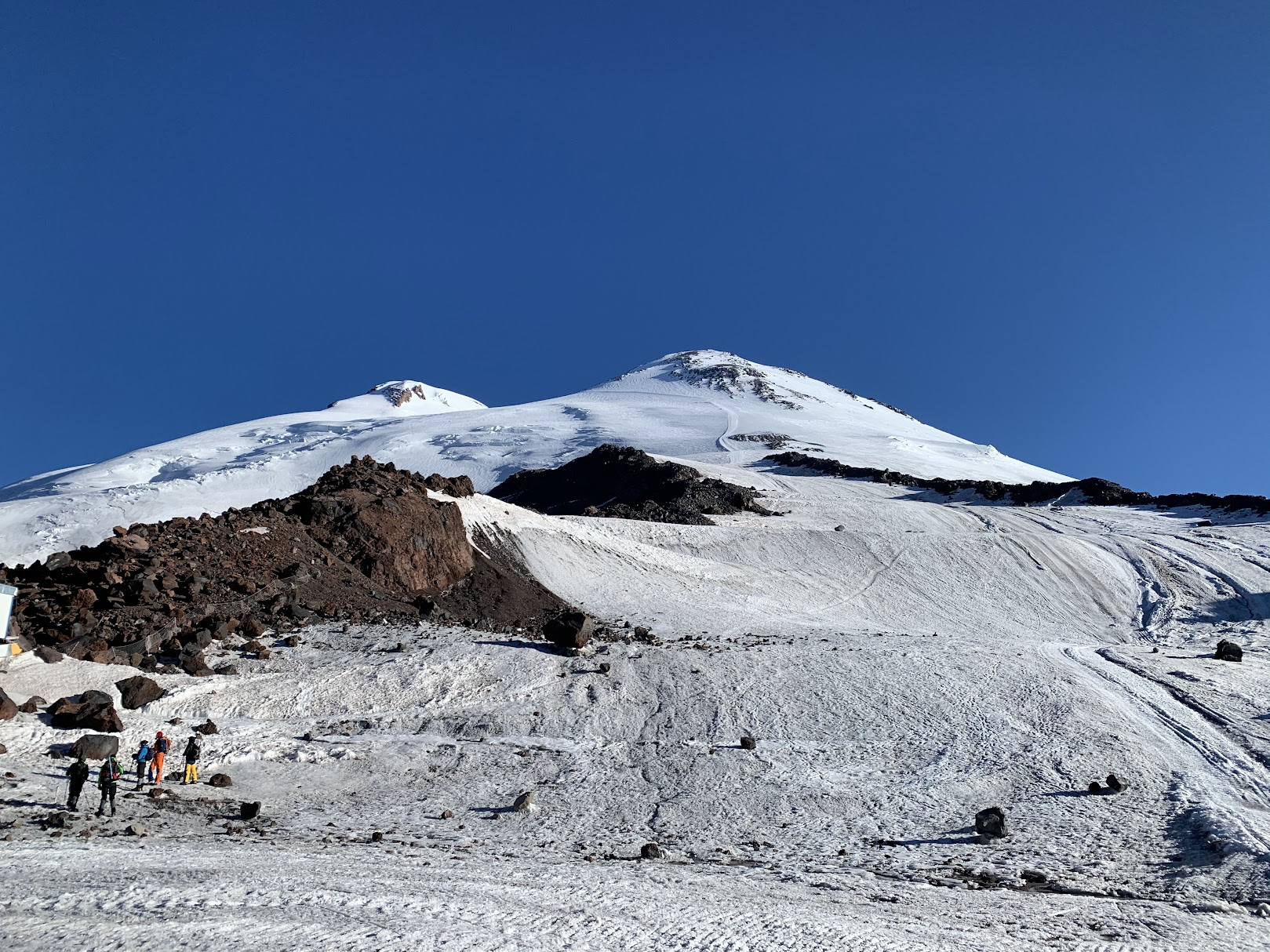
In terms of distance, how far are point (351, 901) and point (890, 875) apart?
5.91 metres

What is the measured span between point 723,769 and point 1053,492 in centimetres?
3708

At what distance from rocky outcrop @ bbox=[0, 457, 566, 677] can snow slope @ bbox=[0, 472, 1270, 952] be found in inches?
45.4

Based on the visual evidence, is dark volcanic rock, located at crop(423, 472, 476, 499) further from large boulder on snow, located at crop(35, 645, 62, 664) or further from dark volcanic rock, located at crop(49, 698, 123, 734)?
dark volcanic rock, located at crop(49, 698, 123, 734)

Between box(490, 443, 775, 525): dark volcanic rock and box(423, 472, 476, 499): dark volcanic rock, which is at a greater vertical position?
box(490, 443, 775, 525): dark volcanic rock

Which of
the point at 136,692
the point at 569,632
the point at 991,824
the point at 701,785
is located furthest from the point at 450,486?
the point at 991,824

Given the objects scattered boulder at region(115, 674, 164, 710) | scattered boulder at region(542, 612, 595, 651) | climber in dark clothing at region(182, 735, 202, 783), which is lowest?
climber in dark clothing at region(182, 735, 202, 783)

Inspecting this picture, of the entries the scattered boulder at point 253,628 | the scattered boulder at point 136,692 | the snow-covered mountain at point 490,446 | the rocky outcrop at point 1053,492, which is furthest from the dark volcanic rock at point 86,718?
the rocky outcrop at point 1053,492

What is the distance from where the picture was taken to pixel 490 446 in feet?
243

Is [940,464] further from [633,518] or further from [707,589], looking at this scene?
[707,589]

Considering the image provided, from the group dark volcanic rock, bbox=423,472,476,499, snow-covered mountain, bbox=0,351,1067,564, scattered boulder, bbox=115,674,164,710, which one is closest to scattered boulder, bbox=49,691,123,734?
scattered boulder, bbox=115,674,164,710

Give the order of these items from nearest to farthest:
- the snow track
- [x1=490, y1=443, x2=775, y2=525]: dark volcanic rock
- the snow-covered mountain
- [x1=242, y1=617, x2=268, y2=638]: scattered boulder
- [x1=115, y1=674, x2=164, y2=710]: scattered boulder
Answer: the snow track < [x1=115, y1=674, x2=164, y2=710]: scattered boulder < [x1=242, y1=617, x2=268, y2=638]: scattered boulder < [x1=490, y1=443, x2=775, y2=525]: dark volcanic rock < the snow-covered mountain

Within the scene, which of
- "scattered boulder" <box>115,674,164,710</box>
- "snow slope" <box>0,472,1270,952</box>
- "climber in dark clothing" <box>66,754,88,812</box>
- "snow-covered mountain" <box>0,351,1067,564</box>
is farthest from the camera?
"snow-covered mountain" <box>0,351,1067,564</box>

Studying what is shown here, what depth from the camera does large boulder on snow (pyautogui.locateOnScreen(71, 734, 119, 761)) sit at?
487 inches

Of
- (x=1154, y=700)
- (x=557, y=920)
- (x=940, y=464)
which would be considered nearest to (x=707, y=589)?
(x=1154, y=700)
